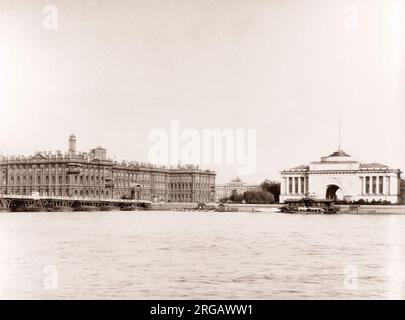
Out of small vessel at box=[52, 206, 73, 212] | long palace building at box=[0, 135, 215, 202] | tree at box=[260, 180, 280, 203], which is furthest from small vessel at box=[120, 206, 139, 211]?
tree at box=[260, 180, 280, 203]

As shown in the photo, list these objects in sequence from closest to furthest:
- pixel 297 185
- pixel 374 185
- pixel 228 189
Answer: pixel 374 185 → pixel 297 185 → pixel 228 189

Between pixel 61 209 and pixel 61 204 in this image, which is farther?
pixel 61 204

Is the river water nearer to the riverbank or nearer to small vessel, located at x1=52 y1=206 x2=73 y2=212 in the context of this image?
the riverbank

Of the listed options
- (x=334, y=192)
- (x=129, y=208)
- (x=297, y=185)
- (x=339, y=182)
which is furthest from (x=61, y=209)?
(x=334, y=192)

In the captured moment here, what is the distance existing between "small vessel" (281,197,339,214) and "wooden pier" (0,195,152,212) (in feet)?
31.6

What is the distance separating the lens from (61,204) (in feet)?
136

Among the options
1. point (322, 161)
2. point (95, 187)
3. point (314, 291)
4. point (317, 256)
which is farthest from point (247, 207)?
point (314, 291)

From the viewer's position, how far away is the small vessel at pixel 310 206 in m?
36.4

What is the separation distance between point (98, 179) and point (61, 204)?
616 centimetres

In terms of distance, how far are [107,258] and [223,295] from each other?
3.46 meters

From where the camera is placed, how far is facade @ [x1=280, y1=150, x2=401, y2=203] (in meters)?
43.9

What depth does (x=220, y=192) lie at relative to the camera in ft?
229

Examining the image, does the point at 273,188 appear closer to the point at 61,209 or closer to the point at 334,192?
the point at 334,192
